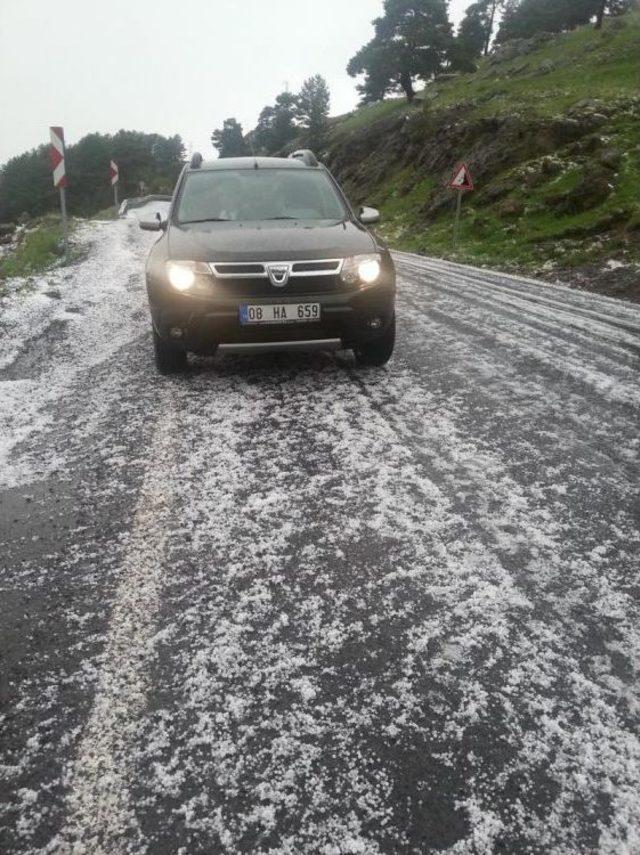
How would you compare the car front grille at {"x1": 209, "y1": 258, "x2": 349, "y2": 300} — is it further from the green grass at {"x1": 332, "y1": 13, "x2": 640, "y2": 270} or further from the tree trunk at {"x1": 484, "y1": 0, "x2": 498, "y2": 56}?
the tree trunk at {"x1": 484, "y1": 0, "x2": 498, "y2": 56}

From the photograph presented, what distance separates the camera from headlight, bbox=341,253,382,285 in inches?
162

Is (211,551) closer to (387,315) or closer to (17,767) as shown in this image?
(17,767)

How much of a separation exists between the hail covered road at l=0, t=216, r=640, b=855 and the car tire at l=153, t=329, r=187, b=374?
406 mm

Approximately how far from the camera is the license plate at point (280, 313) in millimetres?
3963

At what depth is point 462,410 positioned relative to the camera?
12.7 ft

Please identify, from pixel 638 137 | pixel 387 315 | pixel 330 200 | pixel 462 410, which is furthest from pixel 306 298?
pixel 638 137

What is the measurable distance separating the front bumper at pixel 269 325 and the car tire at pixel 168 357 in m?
0.24

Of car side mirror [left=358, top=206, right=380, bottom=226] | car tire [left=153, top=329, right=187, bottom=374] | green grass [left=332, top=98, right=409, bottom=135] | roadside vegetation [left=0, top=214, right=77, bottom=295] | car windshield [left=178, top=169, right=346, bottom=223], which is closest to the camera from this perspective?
car tire [left=153, top=329, right=187, bottom=374]

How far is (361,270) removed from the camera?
4141 millimetres

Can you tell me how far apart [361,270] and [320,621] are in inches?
110

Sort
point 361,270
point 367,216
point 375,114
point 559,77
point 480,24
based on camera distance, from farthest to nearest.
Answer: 1. point 480,24
2. point 375,114
3. point 559,77
4. point 367,216
5. point 361,270

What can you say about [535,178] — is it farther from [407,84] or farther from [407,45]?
[407,45]

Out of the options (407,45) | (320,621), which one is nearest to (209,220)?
(320,621)

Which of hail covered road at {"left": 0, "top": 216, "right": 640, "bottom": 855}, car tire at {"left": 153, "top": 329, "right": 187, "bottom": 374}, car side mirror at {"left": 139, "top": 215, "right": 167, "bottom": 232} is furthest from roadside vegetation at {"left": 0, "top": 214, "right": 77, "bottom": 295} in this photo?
hail covered road at {"left": 0, "top": 216, "right": 640, "bottom": 855}
